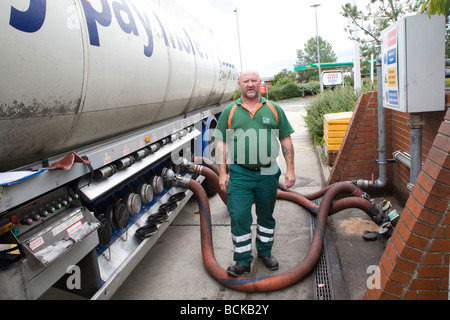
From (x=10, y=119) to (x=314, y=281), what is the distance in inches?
108

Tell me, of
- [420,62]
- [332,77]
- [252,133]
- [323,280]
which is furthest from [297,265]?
[332,77]

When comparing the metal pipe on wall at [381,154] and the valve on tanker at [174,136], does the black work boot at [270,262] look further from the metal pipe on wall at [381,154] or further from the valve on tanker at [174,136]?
the metal pipe on wall at [381,154]

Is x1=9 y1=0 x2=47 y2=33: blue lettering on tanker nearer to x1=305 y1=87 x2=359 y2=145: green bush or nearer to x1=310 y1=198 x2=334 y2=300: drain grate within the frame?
x1=310 y1=198 x2=334 y2=300: drain grate

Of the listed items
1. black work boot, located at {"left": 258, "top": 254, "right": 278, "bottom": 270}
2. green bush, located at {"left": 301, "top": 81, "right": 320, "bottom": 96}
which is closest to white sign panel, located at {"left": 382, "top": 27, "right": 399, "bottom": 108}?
black work boot, located at {"left": 258, "top": 254, "right": 278, "bottom": 270}

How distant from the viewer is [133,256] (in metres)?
3.17

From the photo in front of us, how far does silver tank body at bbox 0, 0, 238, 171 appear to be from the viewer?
1946 mm

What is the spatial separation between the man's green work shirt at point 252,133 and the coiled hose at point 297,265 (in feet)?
3.13

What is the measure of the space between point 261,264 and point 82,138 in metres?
2.15

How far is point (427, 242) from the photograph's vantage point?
226cm

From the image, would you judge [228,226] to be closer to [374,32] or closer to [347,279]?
[347,279]

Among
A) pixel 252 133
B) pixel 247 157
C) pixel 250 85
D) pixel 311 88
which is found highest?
pixel 311 88

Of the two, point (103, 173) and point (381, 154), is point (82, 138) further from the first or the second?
point (381, 154)

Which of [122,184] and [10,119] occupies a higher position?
[10,119]
